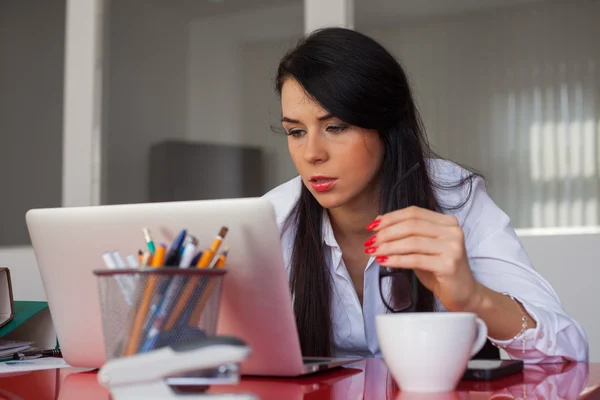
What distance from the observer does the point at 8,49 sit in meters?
3.43

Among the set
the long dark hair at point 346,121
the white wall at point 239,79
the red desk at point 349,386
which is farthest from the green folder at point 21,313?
the white wall at point 239,79

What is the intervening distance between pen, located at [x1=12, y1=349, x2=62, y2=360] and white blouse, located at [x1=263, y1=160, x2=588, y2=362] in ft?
1.69

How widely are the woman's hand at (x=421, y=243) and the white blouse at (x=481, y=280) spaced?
210mm

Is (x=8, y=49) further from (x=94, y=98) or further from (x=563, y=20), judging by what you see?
(x=563, y=20)

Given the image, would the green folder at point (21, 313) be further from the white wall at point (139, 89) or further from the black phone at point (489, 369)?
the white wall at point (139, 89)

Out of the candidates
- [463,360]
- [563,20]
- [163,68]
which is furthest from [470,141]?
[463,360]

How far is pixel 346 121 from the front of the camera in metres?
1.45

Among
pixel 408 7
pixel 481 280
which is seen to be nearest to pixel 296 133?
pixel 481 280

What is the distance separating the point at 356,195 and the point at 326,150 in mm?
166

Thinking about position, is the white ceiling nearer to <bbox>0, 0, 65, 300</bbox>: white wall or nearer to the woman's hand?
<bbox>0, 0, 65, 300</bbox>: white wall

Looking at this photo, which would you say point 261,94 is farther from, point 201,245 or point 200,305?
point 200,305

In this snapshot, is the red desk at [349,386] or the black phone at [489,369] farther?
the black phone at [489,369]

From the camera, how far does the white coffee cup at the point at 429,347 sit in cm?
77

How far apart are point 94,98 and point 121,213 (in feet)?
8.07
